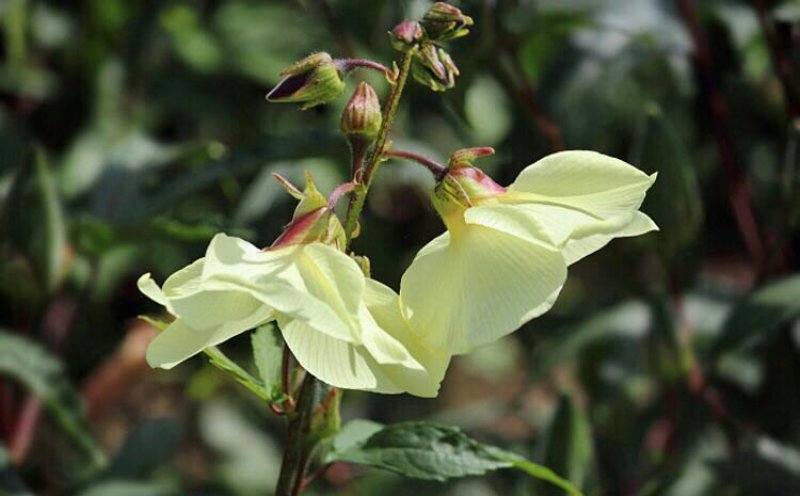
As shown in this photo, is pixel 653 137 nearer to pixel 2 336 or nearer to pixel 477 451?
pixel 477 451

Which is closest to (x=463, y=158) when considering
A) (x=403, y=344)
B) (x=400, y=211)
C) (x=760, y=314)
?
(x=403, y=344)

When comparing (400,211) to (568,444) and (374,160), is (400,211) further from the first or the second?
(374,160)

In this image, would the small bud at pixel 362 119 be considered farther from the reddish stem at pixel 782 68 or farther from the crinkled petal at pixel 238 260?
the reddish stem at pixel 782 68

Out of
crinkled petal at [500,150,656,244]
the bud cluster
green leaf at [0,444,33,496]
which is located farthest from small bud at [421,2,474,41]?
green leaf at [0,444,33,496]

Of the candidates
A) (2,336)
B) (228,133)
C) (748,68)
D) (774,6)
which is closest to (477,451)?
(2,336)

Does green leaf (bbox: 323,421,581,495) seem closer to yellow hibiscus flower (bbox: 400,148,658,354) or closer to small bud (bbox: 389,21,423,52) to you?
yellow hibiscus flower (bbox: 400,148,658,354)

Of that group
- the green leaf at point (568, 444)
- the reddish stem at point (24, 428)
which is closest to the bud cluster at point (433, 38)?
the green leaf at point (568, 444)
